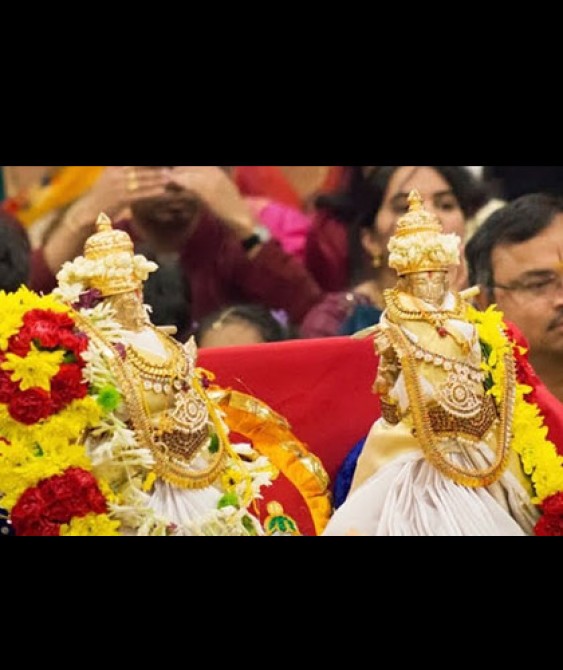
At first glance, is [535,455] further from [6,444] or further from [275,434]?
[6,444]

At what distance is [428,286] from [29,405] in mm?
1647

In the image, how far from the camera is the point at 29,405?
6.51 metres

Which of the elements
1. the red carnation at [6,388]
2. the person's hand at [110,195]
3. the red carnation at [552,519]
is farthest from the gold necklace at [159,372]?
the person's hand at [110,195]

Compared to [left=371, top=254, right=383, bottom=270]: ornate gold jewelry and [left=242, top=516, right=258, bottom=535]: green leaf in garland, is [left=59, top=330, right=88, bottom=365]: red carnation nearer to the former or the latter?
[left=242, top=516, right=258, bottom=535]: green leaf in garland

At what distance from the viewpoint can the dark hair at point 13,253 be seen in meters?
9.54

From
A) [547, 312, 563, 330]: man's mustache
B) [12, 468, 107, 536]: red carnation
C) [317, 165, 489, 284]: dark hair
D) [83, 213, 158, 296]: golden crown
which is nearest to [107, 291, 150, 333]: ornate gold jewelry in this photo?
[83, 213, 158, 296]: golden crown

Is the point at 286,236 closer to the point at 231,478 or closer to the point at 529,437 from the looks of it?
the point at 529,437

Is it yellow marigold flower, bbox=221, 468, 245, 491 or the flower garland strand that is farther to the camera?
yellow marigold flower, bbox=221, 468, 245, 491

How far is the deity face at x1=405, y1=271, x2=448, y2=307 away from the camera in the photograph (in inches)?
285

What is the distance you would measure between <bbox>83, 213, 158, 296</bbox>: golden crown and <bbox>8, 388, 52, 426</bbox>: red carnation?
55 centimetres

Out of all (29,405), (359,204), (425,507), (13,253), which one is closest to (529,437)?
(425,507)

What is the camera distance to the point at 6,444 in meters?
6.54

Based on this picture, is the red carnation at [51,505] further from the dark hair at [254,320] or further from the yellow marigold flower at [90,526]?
the dark hair at [254,320]

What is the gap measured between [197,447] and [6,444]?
729 millimetres
